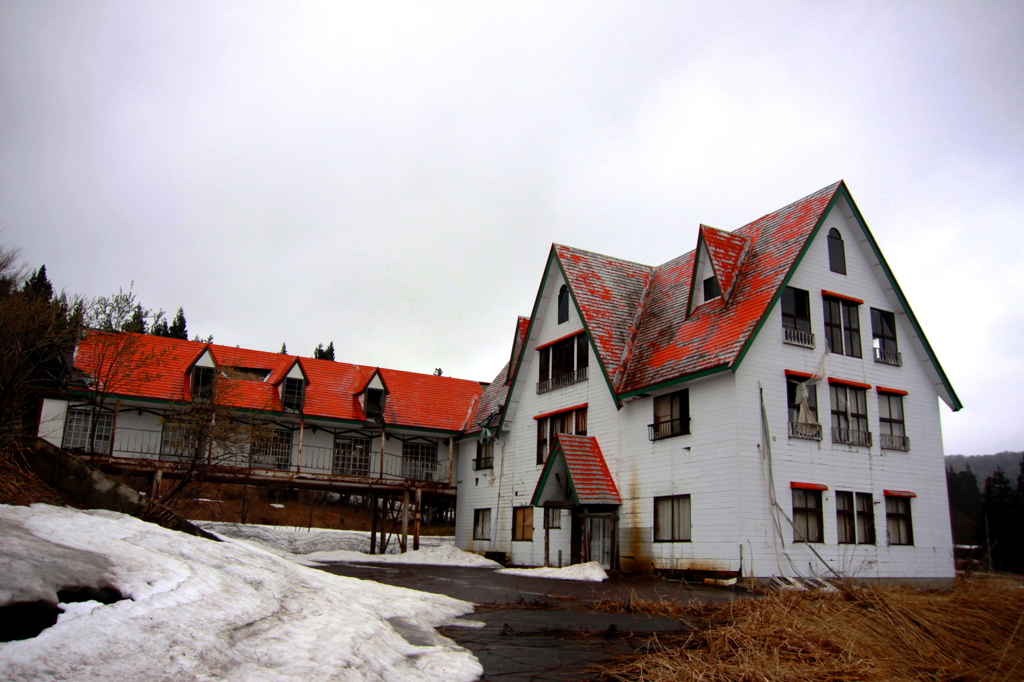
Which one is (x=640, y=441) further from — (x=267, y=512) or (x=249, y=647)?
(x=267, y=512)

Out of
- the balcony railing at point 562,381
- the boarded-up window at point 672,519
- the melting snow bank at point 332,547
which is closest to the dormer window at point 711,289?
the balcony railing at point 562,381

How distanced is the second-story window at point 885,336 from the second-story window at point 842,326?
0.86m

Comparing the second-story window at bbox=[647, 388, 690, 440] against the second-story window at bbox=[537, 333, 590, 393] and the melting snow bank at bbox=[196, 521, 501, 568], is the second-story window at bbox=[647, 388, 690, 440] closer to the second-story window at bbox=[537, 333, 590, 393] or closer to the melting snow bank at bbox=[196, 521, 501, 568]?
the second-story window at bbox=[537, 333, 590, 393]

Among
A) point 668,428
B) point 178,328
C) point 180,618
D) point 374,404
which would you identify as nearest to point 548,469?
point 668,428

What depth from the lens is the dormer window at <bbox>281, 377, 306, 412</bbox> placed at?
35188 millimetres

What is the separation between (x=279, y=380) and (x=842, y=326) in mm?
25148

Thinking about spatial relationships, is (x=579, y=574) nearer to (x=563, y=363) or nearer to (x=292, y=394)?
(x=563, y=363)

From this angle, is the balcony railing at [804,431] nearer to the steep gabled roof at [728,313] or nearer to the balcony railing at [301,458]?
the steep gabled roof at [728,313]

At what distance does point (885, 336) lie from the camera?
25.2 meters

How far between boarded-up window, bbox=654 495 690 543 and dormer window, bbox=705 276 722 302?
656cm

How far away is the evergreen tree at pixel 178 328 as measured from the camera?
71688 mm

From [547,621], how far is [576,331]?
17858 mm

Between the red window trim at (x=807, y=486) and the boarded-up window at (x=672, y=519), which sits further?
the boarded-up window at (x=672, y=519)

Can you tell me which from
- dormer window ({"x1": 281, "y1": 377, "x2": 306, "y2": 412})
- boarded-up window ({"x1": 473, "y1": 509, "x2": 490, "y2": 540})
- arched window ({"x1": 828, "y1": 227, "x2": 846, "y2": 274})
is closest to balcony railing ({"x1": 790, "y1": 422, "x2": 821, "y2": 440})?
arched window ({"x1": 828, "y1": 227, "x2": 846, "y2": 274})
